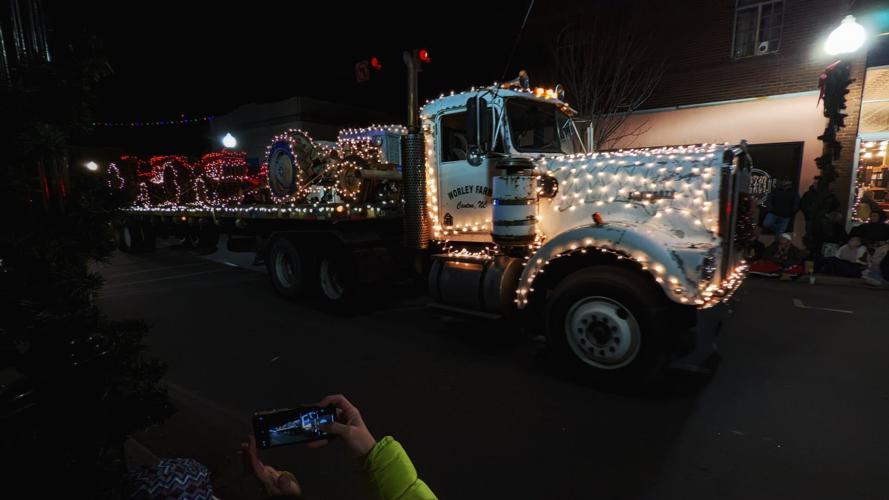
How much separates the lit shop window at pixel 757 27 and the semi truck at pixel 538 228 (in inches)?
365

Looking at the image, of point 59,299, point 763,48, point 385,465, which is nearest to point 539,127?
point 385,465

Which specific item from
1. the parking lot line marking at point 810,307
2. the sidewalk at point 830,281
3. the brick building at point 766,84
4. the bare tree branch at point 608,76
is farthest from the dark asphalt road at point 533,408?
the bare tree branch at point 608,76

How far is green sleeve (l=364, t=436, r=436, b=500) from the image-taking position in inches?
50.3

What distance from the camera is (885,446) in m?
2.86

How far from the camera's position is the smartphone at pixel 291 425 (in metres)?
1.33

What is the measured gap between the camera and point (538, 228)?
15.2ft

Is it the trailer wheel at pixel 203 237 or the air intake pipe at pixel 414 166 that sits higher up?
the air intake pipe at pixel 414 166

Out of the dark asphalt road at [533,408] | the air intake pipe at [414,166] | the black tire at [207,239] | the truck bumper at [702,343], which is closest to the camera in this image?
the dark asphalt road at [533,408]

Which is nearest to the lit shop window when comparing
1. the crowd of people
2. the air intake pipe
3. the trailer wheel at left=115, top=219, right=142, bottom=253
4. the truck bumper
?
the crowd of people

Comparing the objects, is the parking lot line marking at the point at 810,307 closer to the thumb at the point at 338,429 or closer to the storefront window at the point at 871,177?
the storefront window at the point at 871,177

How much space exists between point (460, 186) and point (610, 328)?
2.36 meters

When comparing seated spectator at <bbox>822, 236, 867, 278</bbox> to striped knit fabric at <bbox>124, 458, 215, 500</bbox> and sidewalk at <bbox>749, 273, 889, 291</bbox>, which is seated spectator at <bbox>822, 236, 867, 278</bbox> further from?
striped knit fabric at <bbox>124, 458, 215, 500</bbox>

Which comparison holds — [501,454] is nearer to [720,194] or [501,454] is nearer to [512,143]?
[720,194]

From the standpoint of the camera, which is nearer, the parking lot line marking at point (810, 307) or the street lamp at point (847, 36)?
the parking lot line marking at point (810, 307)
